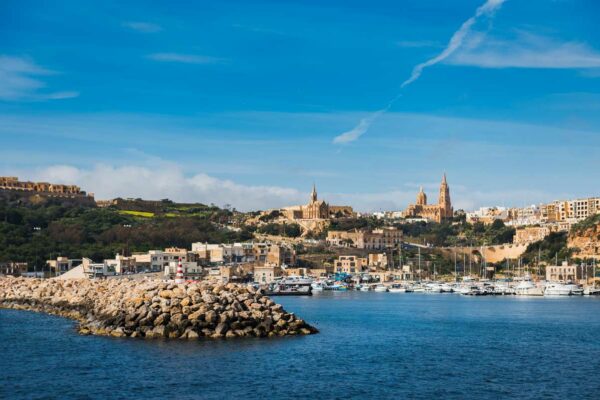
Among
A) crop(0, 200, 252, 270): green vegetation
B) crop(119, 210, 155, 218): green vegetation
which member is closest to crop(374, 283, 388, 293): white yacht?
crop(0, 200, 252, 270): green vegetation

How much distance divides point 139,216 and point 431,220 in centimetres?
5725

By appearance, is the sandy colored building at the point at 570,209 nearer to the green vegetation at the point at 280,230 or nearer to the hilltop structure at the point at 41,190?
the green vegetation at the point at 280,230

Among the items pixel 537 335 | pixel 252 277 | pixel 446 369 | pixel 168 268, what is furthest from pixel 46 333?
pixel 252 277

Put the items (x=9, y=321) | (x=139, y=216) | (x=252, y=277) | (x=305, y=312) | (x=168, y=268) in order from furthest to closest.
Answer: (x=139, y=216), (x=252, y=277), (x=168, y=268), (x=305, y=312), (x=9, y=321)

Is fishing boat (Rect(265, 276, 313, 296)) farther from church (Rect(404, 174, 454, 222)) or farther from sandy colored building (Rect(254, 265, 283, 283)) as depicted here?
church (Rect(404, 174, 454, 222))

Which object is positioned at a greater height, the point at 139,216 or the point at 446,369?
the point at 139,216

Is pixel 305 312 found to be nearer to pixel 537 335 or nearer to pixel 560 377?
pixel 537 335

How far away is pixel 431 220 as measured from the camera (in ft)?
534

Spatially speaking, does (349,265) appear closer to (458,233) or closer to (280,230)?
(280,230)

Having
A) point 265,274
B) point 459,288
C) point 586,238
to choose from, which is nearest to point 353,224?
point 586,238

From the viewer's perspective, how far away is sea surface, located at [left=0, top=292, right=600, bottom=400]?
21328mm

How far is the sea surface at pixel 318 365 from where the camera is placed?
70.0ft

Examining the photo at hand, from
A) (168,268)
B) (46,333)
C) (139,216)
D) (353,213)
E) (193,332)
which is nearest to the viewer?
(193,332)

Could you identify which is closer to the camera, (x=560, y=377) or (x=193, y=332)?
(x=560, y=377)
